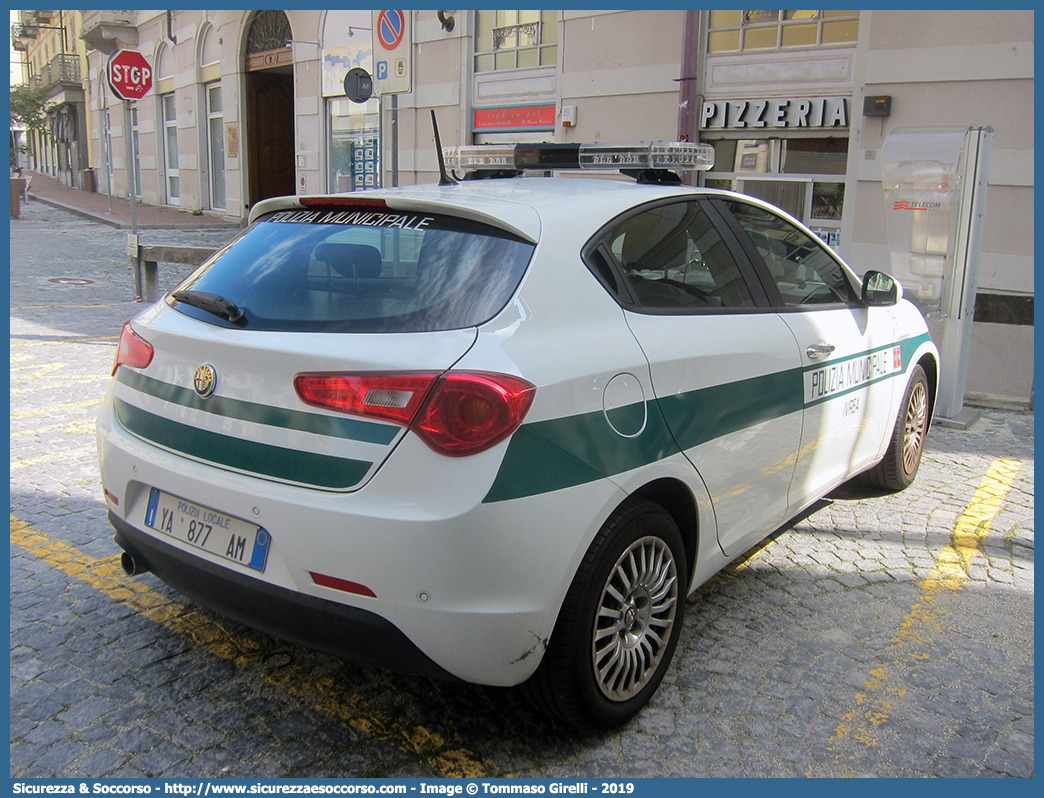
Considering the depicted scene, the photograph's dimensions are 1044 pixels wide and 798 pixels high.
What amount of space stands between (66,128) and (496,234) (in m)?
57.7

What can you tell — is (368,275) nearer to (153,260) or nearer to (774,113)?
(153,260)

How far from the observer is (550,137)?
46.8 feet

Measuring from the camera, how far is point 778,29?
437 inches

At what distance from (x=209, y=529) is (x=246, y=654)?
78 centimetres

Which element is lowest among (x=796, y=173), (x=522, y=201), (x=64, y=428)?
(x=64, y=428)

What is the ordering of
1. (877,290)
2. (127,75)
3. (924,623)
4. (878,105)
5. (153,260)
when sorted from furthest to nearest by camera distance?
(127,75)
(153,260)
(878,105)
(877,290)
(924,623)

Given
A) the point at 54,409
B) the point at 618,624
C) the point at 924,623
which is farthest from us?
the point at 54,409

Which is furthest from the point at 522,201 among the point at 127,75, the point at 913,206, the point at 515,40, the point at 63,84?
the point at 63,84

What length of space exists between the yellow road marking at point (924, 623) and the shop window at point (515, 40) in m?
10.8

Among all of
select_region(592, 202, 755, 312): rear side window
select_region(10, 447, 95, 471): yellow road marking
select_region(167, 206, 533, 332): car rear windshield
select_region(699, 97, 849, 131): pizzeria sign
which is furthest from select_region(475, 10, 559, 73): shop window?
select_region(167, 206, 533, 332): car rear windshield

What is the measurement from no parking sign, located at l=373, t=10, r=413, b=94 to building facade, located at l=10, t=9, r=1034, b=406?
0.33m

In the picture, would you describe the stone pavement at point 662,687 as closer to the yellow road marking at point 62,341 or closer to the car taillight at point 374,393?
the car taillight at point 374,393

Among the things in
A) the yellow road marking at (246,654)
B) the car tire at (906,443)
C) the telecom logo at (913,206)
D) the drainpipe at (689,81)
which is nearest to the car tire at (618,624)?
the yellow road marking at (246,654)

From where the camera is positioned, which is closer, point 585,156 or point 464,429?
point 464,429
